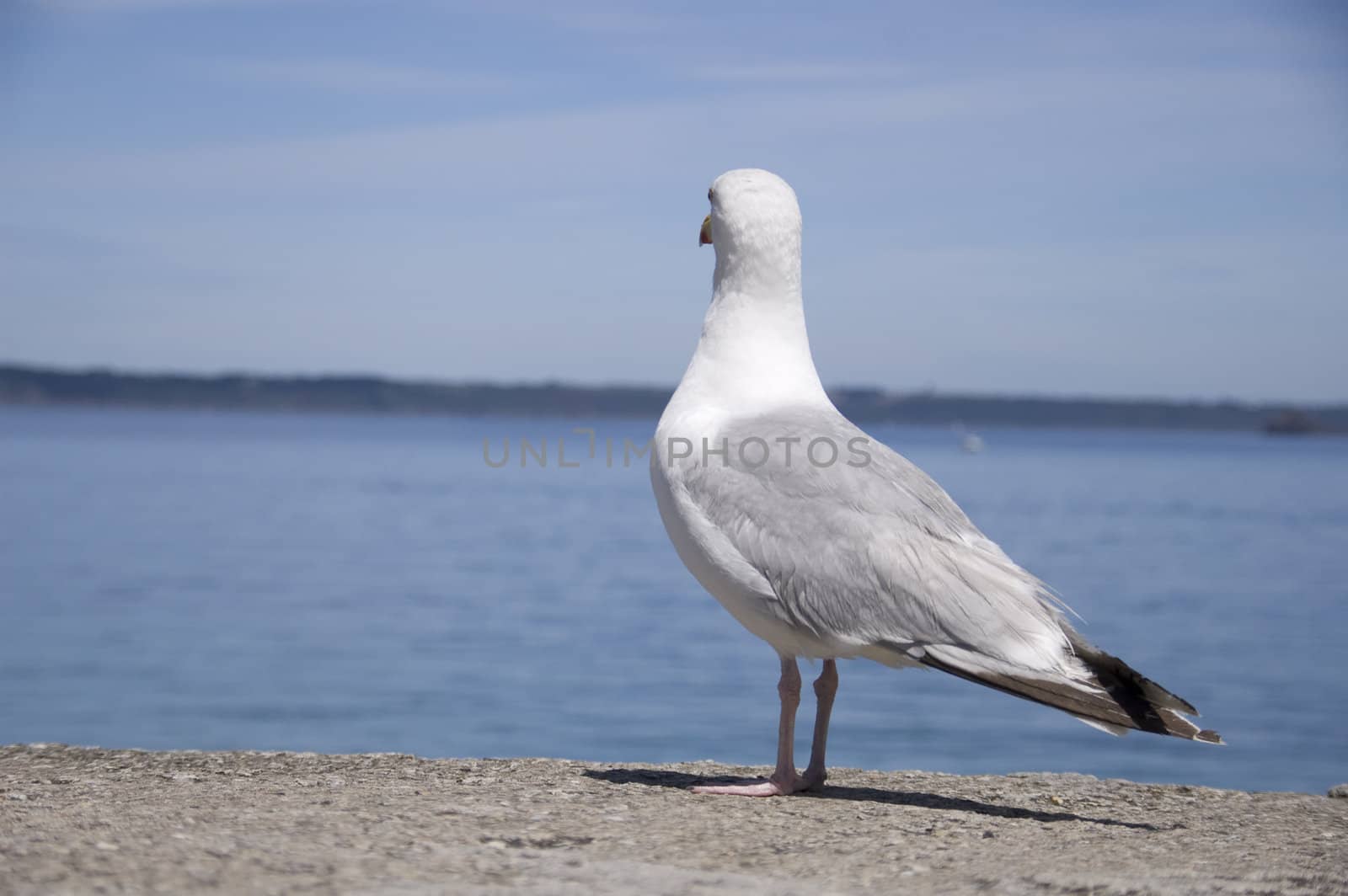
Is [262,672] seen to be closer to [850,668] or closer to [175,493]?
[850,668]

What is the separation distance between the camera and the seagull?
537 centimetres

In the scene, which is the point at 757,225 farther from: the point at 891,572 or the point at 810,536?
the point at 891,572

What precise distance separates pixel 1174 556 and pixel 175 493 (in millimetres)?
48747

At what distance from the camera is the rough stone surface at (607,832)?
14.0ft

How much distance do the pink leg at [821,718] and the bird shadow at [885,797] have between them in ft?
0.24


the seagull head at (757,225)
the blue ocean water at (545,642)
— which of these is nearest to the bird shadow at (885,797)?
the seagull head at (757,225)

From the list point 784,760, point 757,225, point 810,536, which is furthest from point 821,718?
point 757,225

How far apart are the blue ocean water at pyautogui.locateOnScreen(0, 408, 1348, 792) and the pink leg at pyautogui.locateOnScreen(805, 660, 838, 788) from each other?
11.7 meters

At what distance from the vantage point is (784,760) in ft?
20.0

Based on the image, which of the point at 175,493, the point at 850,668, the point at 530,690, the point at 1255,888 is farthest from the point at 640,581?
the point at 175,493

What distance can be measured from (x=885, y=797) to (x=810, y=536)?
4.69 ft

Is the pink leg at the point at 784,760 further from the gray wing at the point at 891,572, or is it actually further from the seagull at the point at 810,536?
the gray wing at the point at 891,572

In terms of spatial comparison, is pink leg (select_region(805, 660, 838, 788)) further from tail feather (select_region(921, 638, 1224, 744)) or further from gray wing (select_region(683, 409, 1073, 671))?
tail feather (select_region(921, 638, 1224, 744))

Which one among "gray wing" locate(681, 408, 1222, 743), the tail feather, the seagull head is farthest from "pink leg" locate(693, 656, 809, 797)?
the seagull head
